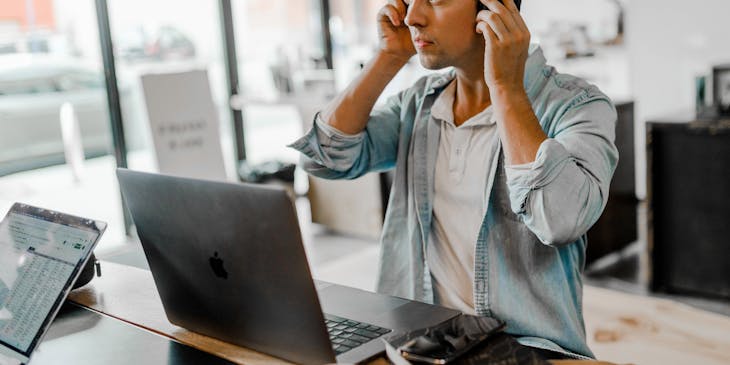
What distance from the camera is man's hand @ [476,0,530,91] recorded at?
1.32m

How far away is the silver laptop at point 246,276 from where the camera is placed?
963 millimetres

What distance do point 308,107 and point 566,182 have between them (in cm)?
358

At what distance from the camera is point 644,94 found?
4.87 meters

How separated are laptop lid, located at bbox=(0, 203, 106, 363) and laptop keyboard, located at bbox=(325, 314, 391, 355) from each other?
404 mm

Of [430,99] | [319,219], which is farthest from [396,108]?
[319,219]

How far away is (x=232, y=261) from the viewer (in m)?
1.04

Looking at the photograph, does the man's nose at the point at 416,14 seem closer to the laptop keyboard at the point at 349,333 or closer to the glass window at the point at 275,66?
the laptop keyboard at the point at 349,333

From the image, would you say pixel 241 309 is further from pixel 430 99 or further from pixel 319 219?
pixel 319 219

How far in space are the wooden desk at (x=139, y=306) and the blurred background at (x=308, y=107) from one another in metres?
2.07

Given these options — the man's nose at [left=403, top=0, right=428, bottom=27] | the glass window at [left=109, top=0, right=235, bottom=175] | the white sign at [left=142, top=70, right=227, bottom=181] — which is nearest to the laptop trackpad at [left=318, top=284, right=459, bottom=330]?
the man's nose at [left=403, top=0, right=428, bottom=27]

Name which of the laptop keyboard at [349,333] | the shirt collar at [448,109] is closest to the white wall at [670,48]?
the shirt collar at [448,109]

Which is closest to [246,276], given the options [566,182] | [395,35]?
[566,182]

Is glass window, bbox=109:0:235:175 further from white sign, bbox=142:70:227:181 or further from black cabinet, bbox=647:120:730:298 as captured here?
black cabinet, bbox=647:120:730:298

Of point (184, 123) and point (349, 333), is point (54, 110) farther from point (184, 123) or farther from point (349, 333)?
point (349, 333)
